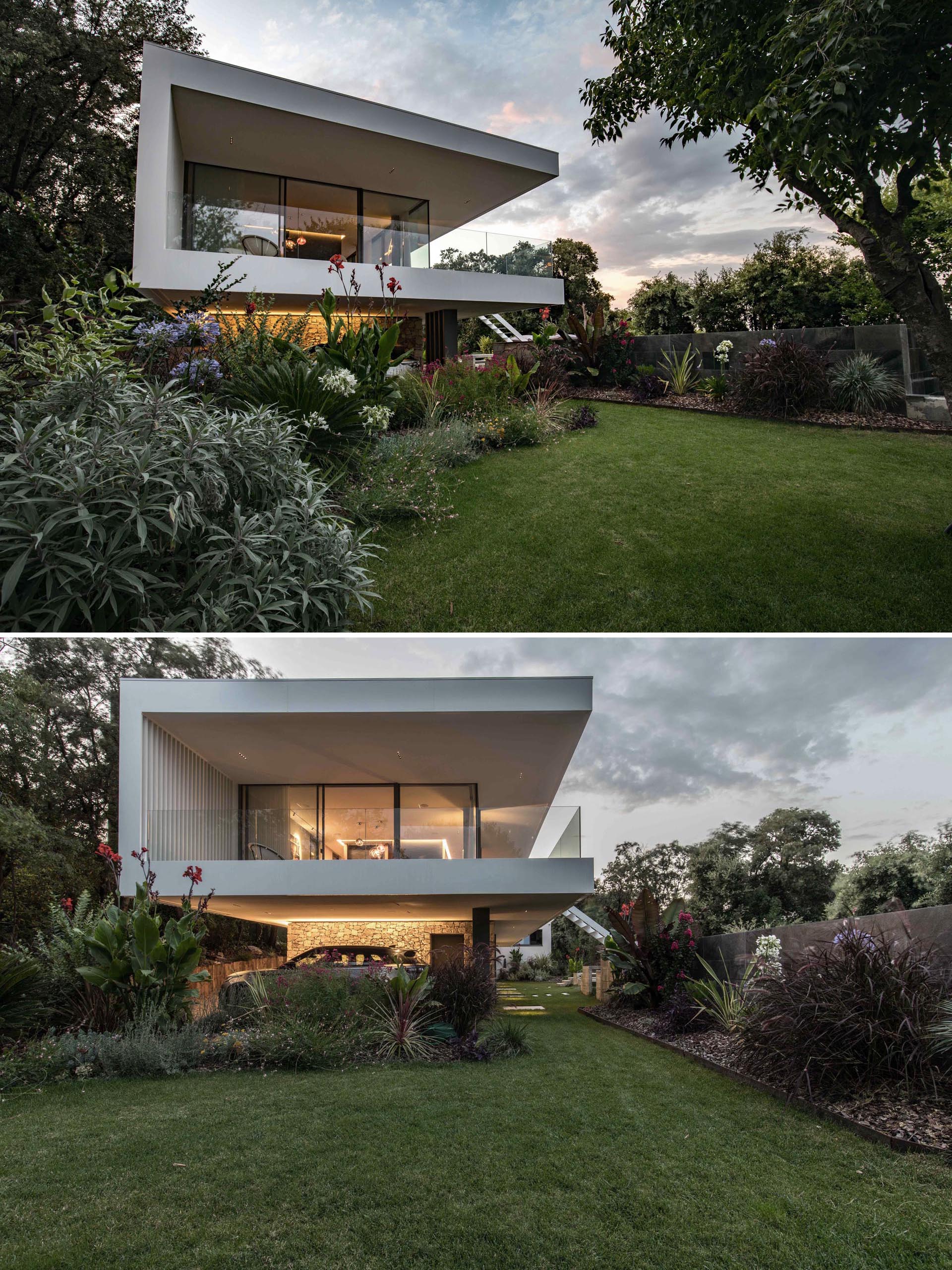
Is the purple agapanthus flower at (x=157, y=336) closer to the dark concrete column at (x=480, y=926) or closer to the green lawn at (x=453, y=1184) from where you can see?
the green lawn at (x=453, y=1184)

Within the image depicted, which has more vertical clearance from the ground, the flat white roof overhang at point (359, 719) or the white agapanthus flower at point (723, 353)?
the white agapanthus flower at point (723, 353)

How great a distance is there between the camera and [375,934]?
17094mm

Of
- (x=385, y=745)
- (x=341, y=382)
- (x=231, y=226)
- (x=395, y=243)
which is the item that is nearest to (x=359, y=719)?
(x=385, y=745)

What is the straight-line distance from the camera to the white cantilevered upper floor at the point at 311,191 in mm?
14023

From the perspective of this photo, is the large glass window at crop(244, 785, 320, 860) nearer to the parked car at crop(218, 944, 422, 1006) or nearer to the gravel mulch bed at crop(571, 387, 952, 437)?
the parked car at crop(218, 944, 422, 1006)

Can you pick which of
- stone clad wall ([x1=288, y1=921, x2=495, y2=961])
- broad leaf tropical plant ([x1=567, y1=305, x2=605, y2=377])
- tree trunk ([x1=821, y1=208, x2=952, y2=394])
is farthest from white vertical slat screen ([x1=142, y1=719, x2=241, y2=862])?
broad leaf tropical plant ([x1=567, y1=305, x2=605, y2=377])

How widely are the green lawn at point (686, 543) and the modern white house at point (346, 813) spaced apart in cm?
249

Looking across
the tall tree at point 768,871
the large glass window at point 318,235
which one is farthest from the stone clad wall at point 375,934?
the large glass window at point 318,235

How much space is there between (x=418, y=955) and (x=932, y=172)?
615 inches

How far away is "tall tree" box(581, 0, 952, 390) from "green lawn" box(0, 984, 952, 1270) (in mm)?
6519

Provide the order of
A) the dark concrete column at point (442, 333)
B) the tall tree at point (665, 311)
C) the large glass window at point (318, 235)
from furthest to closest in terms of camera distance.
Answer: the tall tree at point (665, 311) < the dark concrete column at point (442, 333) < the large glass window at point (318, 235)

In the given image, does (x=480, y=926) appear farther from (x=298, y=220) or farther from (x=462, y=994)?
(x=298, y=220)

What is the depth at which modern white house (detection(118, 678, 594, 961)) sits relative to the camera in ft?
34.7

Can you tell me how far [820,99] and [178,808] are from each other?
37.6 feet
